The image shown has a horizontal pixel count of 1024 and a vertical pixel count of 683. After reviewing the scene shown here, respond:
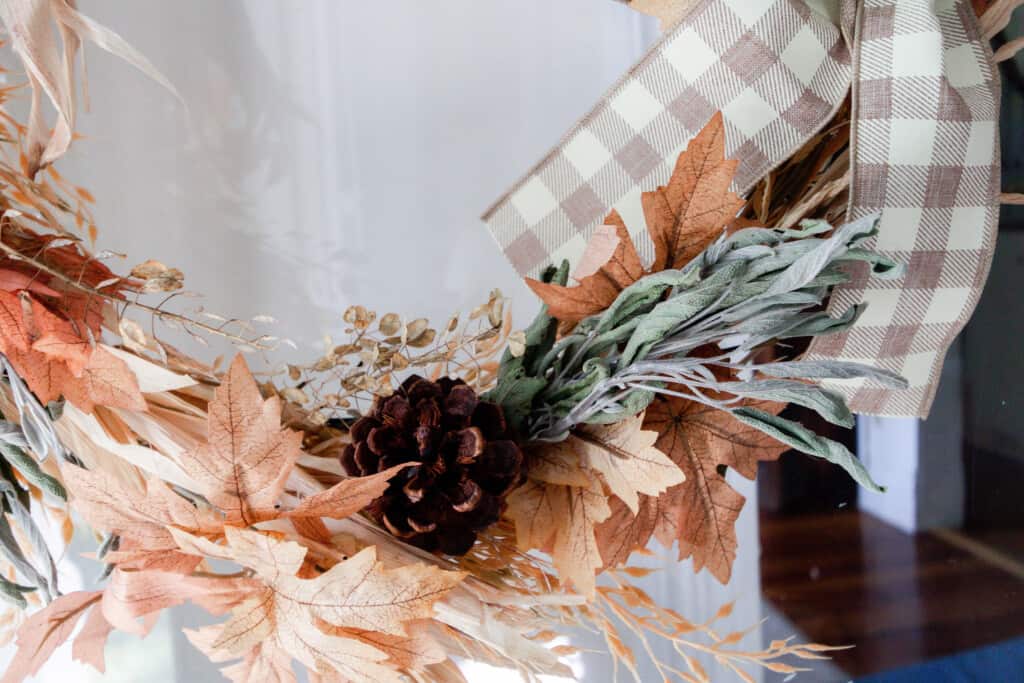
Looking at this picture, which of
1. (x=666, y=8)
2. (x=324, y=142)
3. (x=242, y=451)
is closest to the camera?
(x=242, y=451)

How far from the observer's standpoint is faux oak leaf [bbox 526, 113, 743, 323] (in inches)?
14.3

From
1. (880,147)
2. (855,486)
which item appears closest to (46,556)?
(880,147)

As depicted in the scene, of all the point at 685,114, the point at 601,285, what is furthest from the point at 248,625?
the point at 685,114

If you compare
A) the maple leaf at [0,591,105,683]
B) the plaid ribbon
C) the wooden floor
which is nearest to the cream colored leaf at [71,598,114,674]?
the maple leaf at [0,591,105,683]

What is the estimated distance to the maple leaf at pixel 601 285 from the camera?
385 mm

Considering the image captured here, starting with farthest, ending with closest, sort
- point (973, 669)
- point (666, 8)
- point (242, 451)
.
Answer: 1. point (973, 669)
2. point (666, 8)
3. point (242, 451)

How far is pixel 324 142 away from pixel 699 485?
0.42 meters

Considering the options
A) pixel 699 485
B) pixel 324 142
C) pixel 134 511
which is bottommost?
pixel 699 485

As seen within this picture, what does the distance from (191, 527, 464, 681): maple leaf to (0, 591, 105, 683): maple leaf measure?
84 millimetres

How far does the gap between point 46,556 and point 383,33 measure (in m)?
0.46

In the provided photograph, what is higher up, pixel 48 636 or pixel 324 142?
pixel 324 142

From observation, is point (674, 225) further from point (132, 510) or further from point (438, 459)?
point (132, 510)

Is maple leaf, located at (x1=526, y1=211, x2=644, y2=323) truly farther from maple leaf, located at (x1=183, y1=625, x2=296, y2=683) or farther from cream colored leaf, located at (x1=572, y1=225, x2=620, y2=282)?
maple leaf, located at (x1=183, y1=625, x2=296, y2=683)

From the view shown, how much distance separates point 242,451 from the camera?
0.34 metres
